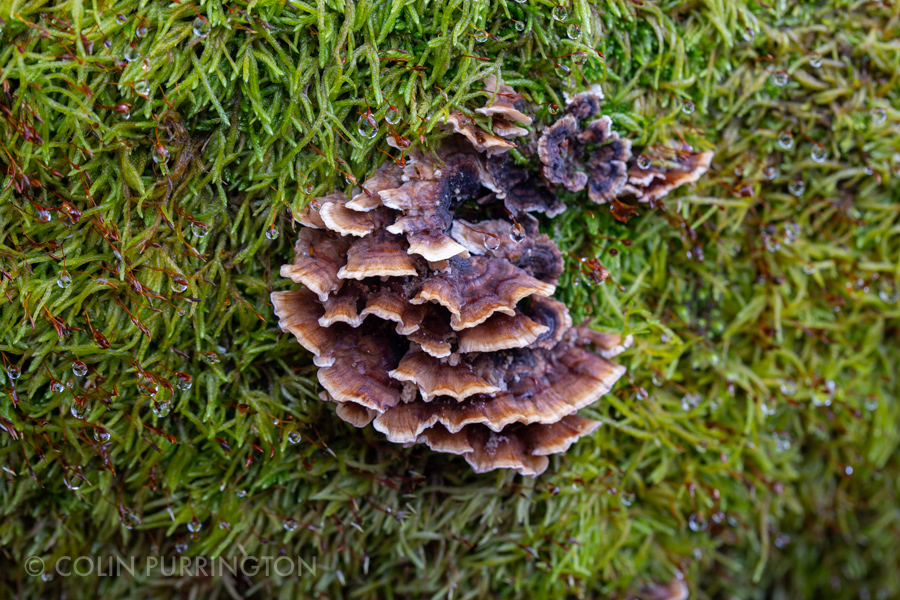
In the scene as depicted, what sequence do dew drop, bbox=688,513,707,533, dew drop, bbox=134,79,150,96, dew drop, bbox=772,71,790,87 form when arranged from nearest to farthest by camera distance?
dew drop, bbox=134,79,150,96
dew drop, bbox=772,71,790,87
dew drop, bbox=688,513,707,533

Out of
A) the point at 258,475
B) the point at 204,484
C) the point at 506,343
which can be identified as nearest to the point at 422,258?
the point at 506,343

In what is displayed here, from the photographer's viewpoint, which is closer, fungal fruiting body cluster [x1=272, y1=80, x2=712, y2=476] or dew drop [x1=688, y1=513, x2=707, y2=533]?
fungal fruiting body cluster [x1=272, y1=80, x2=712, y2=476]

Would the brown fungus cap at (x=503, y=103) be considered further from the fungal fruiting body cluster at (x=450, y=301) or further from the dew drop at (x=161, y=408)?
the dew drop at (x=161, y=408)

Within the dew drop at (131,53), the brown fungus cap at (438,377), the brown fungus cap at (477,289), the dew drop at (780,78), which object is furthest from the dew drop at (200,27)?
the dew drop at (780,78)

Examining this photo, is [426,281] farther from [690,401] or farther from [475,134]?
[690,401]

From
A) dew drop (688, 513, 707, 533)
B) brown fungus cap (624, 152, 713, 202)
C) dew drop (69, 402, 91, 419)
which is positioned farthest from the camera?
dew drop (688, 513, 707, 533)

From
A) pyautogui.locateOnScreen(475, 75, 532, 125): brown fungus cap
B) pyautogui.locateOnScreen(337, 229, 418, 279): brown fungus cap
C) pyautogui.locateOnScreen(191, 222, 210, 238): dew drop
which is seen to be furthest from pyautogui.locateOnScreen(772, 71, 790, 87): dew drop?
pyautogui.locateOnScreen(191, 222, 210, 238): dew drop

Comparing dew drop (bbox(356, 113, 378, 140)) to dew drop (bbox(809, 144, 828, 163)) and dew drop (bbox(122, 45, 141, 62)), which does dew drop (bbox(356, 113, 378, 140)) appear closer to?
dew drop (bbox(122, 45, 141, 62))
